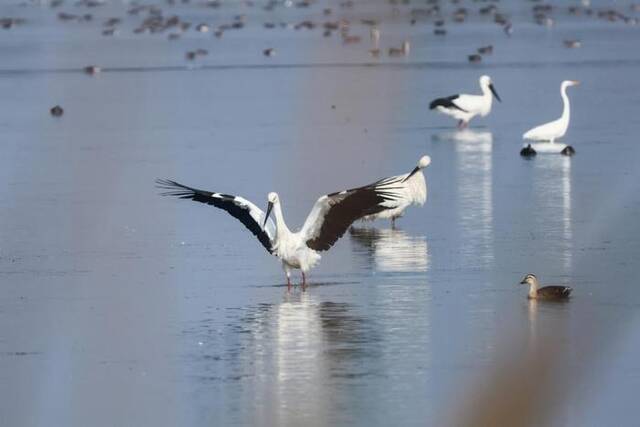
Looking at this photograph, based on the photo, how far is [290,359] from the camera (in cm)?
721

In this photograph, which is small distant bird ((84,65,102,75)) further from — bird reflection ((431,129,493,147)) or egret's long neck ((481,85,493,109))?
bird reflection ((431,129,493,147))

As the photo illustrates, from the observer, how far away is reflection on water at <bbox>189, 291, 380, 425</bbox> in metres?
6.19

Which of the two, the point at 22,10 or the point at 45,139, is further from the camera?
the point at 22,10

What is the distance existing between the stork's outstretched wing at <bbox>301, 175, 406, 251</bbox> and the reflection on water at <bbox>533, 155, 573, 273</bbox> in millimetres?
1435

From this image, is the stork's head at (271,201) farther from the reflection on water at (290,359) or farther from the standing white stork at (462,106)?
the standing white stork at (462,106)

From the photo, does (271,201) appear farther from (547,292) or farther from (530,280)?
(547,292)

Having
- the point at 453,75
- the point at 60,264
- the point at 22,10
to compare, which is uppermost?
the point at 22,10

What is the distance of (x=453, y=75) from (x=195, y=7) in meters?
45.1

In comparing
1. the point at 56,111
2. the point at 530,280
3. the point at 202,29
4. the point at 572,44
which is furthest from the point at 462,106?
the point at 202,29

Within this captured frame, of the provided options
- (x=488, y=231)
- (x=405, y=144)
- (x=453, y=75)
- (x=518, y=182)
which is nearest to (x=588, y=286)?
(x=488, y=231)

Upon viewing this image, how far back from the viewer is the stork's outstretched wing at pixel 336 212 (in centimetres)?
883

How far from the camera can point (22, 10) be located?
6700 cm

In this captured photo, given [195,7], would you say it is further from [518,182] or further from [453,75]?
[518,182]

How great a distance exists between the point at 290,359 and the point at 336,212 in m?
A: 1.84
